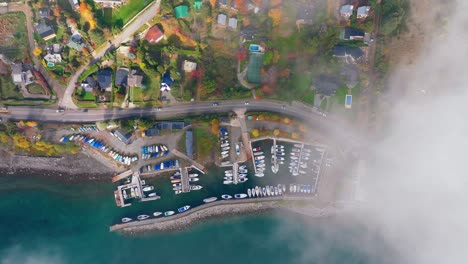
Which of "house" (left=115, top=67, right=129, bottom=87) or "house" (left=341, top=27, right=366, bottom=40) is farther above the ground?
"house" (left=341, top=27, right=366, bottom=40)

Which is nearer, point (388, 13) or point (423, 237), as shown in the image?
point (388, 13)

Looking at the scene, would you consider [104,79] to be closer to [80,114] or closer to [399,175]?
[80,114]

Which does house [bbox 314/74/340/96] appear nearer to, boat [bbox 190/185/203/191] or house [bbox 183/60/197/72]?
house [bbox 183/60/197/72]

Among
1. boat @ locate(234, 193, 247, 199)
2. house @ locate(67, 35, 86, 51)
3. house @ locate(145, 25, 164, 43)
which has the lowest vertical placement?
boat @ locate(234, 193, 247, 199)

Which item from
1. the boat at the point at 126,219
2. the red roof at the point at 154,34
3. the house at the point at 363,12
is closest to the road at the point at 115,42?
the red roof at the point at 154,34

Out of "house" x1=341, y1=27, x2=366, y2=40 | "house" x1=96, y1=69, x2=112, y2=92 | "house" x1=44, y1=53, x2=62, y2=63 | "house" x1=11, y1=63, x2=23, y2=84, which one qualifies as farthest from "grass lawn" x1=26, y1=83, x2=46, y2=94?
"house" x1=341, y1=27, x2=366, y2=40

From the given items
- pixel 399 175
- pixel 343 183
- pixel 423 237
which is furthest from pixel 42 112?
pixel 423 237

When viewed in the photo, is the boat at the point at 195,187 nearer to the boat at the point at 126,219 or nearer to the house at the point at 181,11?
the boat at the point at 126,219
